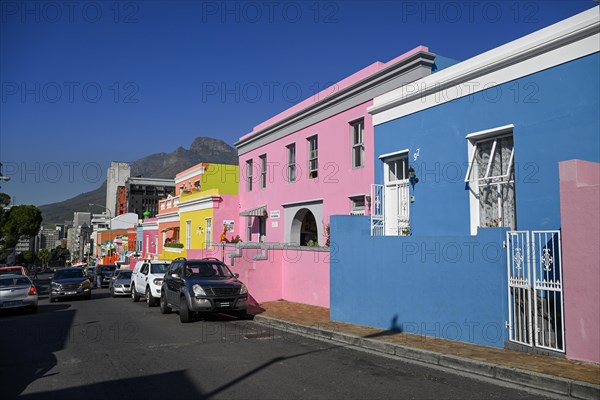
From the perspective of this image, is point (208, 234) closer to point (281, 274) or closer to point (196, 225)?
point (196, 225)

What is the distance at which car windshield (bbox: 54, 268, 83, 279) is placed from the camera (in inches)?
894

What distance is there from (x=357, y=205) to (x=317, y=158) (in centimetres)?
316

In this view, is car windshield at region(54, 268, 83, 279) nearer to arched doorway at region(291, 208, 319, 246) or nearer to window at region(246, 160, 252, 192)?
window at region(246, 160, 252, 192)

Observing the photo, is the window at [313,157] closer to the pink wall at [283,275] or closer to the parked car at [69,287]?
the pink wall at [283,275]

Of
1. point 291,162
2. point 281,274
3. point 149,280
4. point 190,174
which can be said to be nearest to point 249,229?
point 291,162

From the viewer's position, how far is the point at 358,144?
16094 mm

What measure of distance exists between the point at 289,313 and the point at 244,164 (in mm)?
12802

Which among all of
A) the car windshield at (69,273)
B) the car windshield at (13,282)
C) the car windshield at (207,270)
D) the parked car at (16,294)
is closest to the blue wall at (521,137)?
the car windshield at (207,270)

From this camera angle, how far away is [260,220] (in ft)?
76.5

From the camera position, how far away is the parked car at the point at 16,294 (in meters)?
15.9

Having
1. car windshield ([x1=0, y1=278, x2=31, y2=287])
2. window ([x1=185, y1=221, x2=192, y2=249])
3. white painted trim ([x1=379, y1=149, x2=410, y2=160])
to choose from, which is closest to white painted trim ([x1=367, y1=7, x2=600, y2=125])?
white painted trim ([x1=379, y1=149, x2=410, y2=160])

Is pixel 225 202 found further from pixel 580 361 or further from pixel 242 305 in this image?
pixel 580 361

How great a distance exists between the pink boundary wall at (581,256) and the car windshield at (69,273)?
21363mm

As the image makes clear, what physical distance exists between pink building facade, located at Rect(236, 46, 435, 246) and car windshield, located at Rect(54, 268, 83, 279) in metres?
8.45
